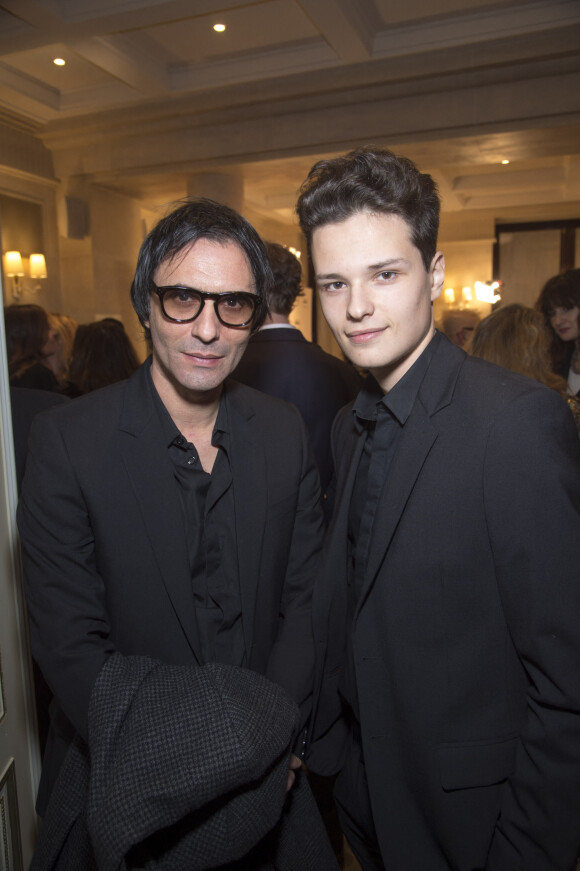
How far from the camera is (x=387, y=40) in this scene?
542 centimetres

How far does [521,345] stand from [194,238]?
1.99 metres

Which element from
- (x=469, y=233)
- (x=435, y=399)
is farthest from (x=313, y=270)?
(x=469, y=233)

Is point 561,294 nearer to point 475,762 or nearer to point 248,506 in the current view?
point 248,506

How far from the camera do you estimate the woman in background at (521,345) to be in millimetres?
2848

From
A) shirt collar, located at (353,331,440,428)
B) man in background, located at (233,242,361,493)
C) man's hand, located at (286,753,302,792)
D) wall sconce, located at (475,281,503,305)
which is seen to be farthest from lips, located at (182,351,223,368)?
wall sconce, located at (475,281,503,305)

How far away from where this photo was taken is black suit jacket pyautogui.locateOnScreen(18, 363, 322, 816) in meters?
1.26

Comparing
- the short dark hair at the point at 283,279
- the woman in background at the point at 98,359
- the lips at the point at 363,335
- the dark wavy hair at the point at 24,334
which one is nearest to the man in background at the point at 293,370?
the short dark hair at the point at 283,279

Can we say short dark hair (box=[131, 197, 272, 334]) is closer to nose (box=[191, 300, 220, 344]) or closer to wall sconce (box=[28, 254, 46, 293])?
nose (box=[191, 300, 220, 344])

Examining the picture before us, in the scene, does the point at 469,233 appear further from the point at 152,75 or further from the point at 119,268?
the point at 152,75

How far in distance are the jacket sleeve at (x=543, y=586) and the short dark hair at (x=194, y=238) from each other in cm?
72

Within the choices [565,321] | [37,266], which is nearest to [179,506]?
[565,321]

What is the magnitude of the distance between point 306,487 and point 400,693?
56 cm

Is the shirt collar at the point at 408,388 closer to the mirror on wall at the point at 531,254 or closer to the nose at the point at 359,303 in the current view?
the nose at the point at 359,303

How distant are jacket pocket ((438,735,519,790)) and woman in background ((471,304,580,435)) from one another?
6.52ft
